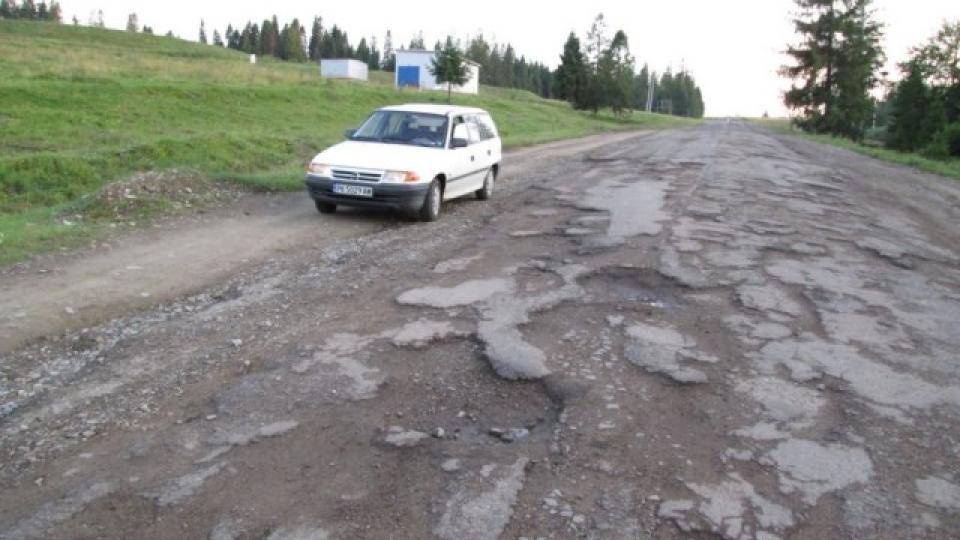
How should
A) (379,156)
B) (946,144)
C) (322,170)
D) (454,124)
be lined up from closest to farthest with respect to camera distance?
(322,170) < (379,156) < (454,124) < (946,144)

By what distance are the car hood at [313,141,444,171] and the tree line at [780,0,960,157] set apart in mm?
43447

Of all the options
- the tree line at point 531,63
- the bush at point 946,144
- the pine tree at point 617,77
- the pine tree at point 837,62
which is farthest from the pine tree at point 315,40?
the bush at point 946,144

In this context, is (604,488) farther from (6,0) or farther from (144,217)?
(6,0)

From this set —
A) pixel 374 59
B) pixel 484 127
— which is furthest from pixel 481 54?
pixel 484 127

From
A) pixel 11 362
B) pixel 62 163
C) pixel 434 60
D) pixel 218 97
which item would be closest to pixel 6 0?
pixel 434 60

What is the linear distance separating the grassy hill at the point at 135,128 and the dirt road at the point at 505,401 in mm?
3704

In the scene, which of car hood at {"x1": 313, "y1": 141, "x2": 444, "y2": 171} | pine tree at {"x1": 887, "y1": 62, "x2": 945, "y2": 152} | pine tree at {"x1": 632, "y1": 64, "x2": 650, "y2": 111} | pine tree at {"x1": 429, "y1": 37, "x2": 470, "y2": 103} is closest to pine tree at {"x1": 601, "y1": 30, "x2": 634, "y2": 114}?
pine tree at {"x1": 429, "y1": 37, "x2": 470, "y2": 103}

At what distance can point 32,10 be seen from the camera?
351 feet

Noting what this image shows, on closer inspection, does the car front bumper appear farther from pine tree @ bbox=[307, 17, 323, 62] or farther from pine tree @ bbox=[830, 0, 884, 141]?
pine tree @ bbox=[307, 17, 323, 62]

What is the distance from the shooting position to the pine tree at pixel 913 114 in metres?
42.7

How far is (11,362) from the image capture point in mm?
4598

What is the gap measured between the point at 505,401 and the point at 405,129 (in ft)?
24.1

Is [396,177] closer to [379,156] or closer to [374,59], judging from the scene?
[379,156]

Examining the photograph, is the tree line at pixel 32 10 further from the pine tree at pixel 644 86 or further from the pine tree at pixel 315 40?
the pine tree at pixel 644 86
